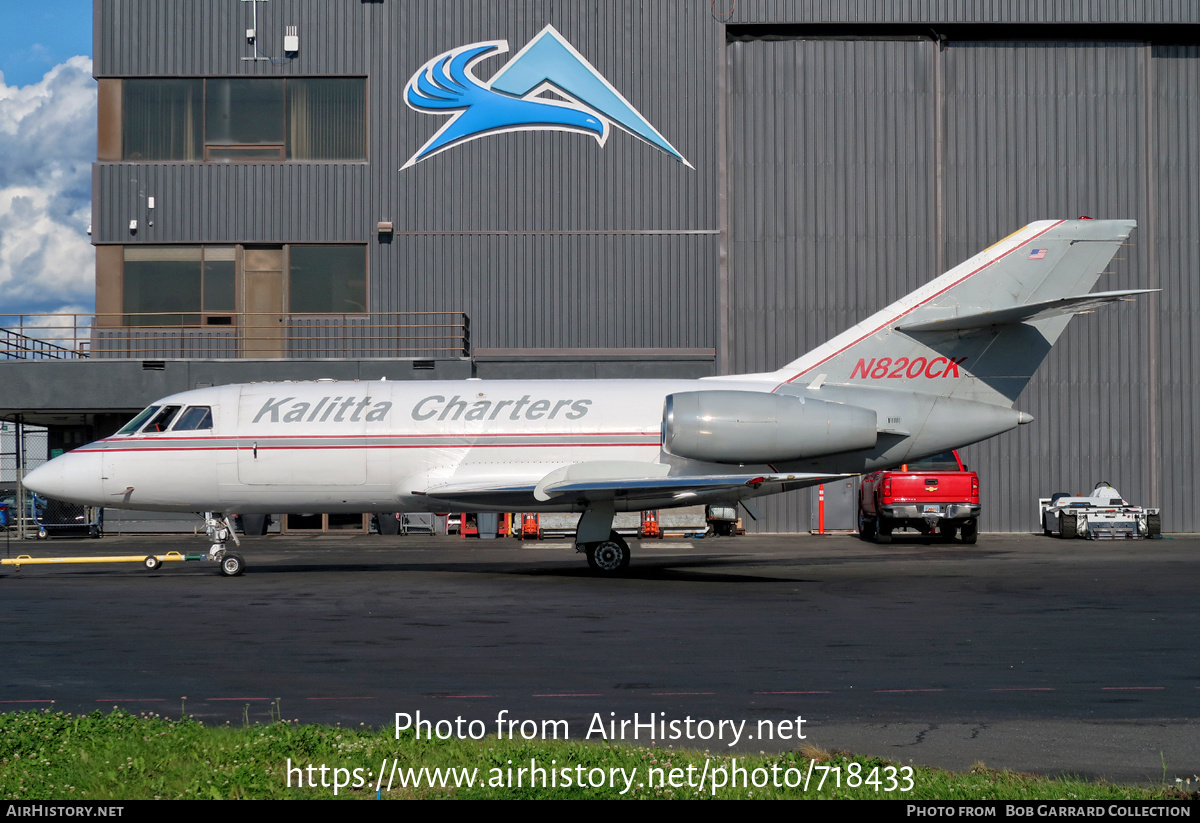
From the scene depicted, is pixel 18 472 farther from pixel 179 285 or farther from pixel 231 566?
pixel 231 566

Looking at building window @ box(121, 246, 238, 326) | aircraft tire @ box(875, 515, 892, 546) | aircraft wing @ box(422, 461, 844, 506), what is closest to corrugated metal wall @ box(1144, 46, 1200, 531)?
aircraft tire @ box(875, 515, 892, 546)

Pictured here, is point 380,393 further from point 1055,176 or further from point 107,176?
point 1055,176

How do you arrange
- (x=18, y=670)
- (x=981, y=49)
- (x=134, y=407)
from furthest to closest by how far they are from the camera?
(x=981, y=49)
(x=134, y=407)
(x=18, y=670)

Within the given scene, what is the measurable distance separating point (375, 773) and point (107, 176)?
105 feet

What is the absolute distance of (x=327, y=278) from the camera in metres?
33.2

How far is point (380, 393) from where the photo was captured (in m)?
20.1

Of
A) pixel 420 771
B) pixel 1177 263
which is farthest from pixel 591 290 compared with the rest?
pixel 420 771

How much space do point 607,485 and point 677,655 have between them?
24.7ft

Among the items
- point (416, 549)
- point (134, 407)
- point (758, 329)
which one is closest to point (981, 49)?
point (758, 329)

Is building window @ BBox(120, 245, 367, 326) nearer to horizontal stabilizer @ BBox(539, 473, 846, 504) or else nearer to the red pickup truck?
the red pickup truck

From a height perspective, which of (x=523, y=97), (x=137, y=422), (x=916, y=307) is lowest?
(x=137, y=422)

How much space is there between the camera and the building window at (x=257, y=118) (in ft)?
109

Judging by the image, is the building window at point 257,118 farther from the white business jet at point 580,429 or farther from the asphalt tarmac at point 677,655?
the asphalt tarmac at point 677,655

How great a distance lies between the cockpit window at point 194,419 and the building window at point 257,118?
15441 millimetres
